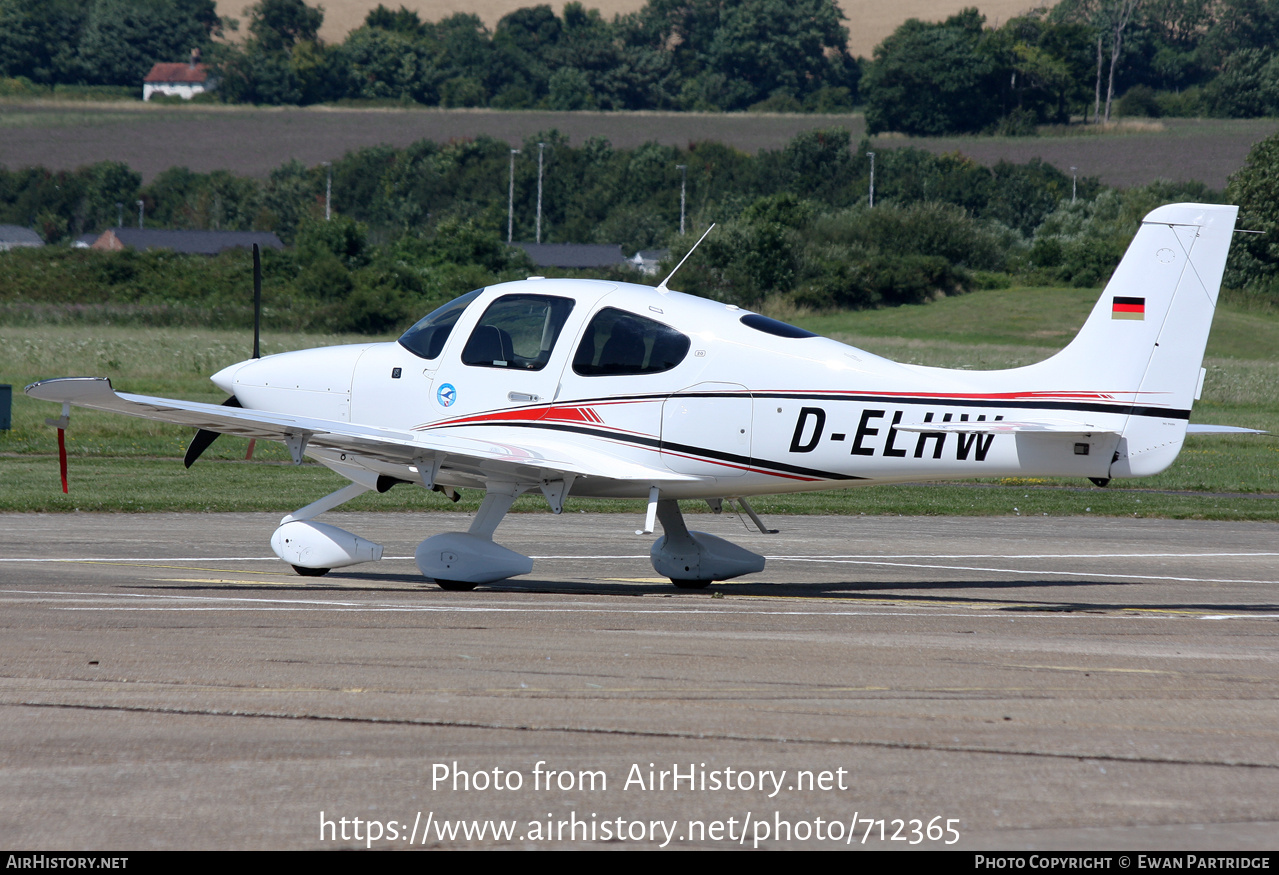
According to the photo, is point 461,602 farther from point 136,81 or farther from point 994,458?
point 136,81

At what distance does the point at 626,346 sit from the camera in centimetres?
1111

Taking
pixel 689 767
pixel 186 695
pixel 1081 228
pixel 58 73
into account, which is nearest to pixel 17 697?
pixel 186 695

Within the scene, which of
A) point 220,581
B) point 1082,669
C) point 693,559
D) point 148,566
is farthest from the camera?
point 148,566

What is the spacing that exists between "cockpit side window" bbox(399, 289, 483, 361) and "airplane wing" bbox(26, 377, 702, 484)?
2.41 ft

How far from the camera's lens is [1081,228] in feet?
294

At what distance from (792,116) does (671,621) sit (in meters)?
143

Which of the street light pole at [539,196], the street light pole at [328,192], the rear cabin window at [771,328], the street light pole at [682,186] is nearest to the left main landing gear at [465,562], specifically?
the rear cabin window at [771,328]

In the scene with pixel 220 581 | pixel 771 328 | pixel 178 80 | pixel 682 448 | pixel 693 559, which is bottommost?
pixel 220 581

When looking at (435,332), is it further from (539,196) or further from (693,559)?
(539,196)

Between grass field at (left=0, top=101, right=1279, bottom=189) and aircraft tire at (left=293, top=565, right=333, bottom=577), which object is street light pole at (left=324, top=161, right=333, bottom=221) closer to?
grass field at (left=0, top=101, right=1279, bottom=189)

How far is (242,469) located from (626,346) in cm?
1349

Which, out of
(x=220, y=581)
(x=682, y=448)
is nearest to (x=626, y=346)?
(x=682, y=448)

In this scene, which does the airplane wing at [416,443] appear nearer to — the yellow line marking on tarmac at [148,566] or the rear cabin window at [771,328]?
the rear cabin window at [771,328]

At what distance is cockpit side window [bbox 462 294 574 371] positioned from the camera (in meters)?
11.3
